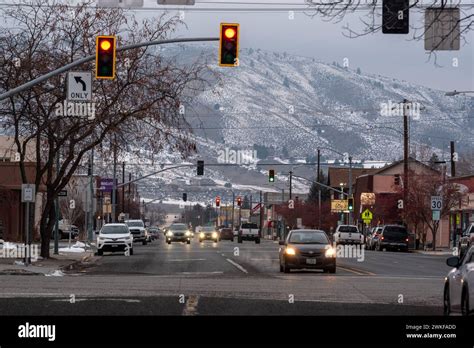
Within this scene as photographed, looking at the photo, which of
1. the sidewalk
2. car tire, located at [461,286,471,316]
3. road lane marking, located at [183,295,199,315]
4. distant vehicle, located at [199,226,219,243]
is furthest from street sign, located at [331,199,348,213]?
car tire, located at [461,286,471,316]

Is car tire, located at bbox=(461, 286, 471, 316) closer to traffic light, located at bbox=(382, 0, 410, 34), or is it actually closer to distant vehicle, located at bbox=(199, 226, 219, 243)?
traffic light, located at bbox=(382, 0, 410, 34)

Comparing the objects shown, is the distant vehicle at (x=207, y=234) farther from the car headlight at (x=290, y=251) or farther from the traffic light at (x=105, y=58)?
the traffic light at (x=105, y=58)

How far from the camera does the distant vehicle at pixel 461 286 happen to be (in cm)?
1667

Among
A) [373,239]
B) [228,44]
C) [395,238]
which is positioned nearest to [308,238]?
[228,44]

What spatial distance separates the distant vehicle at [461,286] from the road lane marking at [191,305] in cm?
450

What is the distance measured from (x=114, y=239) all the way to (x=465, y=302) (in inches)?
1580

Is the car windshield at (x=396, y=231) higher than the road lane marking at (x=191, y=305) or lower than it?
lower

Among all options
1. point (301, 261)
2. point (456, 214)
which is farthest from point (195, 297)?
point (456, 214)

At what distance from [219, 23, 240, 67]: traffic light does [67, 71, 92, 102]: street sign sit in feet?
17.9

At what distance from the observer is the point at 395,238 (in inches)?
3012

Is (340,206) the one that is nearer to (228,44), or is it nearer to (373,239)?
(373,239)

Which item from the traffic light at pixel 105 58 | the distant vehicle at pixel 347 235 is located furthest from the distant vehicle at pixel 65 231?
the traffic light at pixel 105 58
